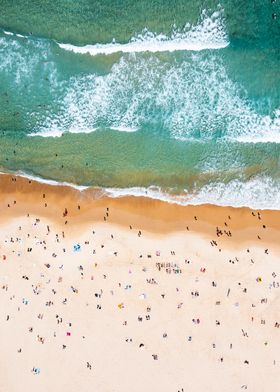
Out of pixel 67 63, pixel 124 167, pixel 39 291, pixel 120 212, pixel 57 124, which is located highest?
pixel 67 63

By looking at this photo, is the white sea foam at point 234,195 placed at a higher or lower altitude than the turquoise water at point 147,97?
lower

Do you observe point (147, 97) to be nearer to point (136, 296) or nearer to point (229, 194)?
point (229, 194)

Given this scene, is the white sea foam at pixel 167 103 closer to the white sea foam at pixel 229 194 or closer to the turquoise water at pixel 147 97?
the turquoise water at pixel 147 97

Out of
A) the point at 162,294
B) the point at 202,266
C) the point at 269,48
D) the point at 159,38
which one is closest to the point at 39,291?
the point at 162,294

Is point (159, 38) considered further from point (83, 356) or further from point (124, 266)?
point (83, 356)

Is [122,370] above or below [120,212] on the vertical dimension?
below

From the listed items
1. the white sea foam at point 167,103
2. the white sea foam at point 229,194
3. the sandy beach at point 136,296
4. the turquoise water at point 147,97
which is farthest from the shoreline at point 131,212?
the white sea foam at point 167,103
